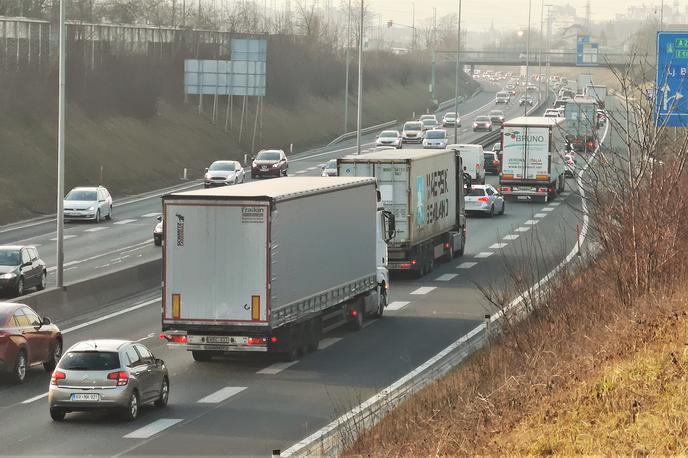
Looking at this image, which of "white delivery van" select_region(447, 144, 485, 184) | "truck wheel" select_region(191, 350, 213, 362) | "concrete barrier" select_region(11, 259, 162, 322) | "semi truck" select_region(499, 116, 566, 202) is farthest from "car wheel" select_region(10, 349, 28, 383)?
"white delivery van" select_region(447, 144, 485, 184)

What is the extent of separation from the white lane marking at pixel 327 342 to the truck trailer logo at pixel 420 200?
35.2 feet

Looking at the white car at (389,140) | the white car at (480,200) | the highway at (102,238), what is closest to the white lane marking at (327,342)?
the highway at (102,238)

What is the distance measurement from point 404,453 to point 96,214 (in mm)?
47033

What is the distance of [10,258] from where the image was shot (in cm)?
4100

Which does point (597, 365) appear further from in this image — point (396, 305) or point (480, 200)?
point (480, 200)

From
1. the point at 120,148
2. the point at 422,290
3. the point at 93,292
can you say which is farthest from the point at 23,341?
the point at 120,148

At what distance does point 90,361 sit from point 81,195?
1579 inches

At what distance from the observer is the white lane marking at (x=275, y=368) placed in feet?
98.0

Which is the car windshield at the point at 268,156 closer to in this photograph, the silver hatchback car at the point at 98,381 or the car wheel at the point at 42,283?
the car wheel at the point at 42,283

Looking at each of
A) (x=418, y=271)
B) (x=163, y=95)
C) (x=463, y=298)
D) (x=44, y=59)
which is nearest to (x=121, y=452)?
(x=463, y=298)

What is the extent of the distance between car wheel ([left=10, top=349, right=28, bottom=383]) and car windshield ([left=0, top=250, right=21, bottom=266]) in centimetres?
1299

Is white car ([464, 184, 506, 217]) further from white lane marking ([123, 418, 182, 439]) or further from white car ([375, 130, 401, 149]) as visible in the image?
white lane marking ([123, 418, 182, 439])

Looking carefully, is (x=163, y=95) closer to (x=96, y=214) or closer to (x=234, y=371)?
(x=96, y=214)

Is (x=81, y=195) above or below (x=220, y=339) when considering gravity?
below
